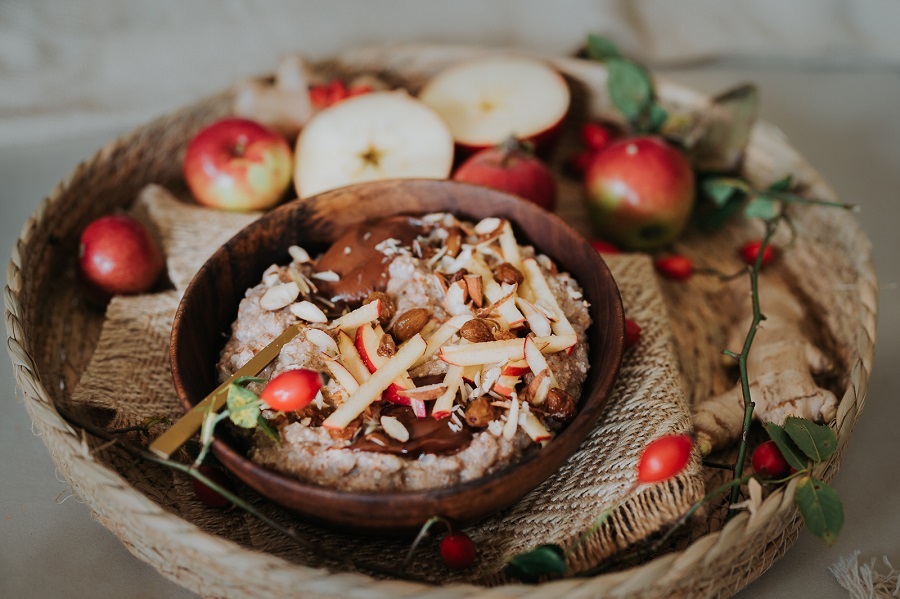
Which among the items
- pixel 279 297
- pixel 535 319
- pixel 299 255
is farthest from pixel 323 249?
pixel 535 319

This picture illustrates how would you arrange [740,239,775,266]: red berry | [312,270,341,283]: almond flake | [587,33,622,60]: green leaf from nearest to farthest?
[312,270,341,283]: almond flake, [740,239,775,266]: red berry, [587,33,622,60]: green leaf

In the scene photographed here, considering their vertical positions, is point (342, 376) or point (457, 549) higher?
point (342, 376)

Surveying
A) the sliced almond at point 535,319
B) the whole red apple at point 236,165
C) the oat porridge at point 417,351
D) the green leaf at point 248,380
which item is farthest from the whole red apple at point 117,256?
the sliced almond at point 535,319

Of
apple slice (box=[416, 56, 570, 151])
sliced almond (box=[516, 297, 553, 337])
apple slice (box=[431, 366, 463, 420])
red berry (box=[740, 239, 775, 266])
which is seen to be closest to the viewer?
apple slice (box=[431, 366, 463, 420])

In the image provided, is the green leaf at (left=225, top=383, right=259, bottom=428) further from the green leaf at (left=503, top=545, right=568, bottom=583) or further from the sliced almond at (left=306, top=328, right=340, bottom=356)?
the green leaf at (left=503, top=545, right=568, bottom=583)

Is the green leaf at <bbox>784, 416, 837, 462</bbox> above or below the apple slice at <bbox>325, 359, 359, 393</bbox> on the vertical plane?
below

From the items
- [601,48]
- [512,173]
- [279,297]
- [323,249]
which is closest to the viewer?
[279,297]

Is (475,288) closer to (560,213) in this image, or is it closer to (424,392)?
(424,392)

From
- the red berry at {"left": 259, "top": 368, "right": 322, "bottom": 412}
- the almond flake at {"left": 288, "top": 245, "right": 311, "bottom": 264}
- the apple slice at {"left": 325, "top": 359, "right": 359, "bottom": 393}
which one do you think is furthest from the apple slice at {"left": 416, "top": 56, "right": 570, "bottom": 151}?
the red berry at {"left": 259, "top": 368, "right": 322, "bottom": 412}
